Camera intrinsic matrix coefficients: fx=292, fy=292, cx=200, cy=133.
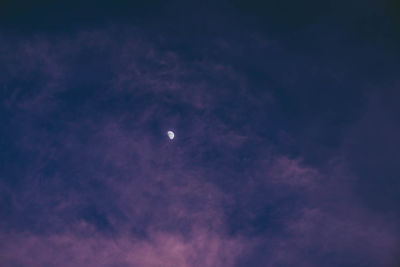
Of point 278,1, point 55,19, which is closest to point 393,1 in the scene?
point 278,1

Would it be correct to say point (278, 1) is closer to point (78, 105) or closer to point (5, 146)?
point (78, 105)

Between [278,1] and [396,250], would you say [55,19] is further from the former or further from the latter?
[396,250]

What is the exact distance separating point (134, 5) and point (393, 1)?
976 cm

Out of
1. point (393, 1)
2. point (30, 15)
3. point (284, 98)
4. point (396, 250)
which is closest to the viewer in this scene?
point (393, 1)

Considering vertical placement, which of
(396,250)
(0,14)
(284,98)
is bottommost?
(396,250)

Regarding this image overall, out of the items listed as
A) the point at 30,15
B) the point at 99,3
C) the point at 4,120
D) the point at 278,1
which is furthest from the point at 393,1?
the point at 4,120

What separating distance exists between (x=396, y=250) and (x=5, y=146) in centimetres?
1987

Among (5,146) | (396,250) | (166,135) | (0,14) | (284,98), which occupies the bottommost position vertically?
(396,250)

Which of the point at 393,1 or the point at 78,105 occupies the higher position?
the point at 393,1

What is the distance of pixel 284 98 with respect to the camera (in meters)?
12.8

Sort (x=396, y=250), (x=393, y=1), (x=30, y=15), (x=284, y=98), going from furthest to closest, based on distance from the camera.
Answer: (x=396, y=250) → (x=284, y=98) → (x=30, y=15) → (x=393, y=1)

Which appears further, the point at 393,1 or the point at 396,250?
the point at 396,250

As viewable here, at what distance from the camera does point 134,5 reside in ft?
37.9

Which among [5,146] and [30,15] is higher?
[30,15]
